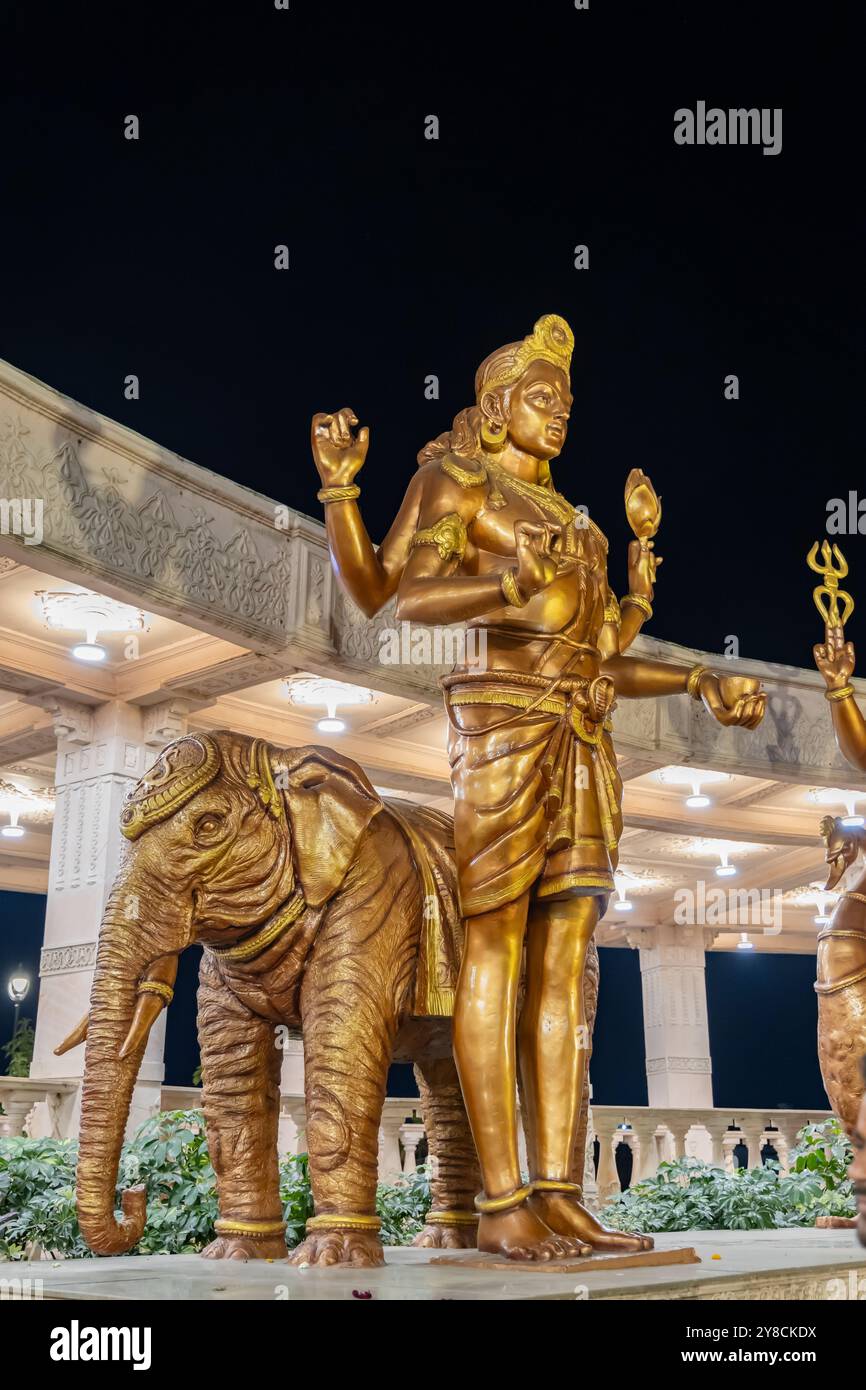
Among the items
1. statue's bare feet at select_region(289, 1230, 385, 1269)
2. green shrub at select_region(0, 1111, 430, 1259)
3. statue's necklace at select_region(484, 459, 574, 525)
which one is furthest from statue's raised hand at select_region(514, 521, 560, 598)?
green shrub at select_region(0, 1111, 430, 1259)

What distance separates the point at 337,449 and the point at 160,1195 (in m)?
3.35

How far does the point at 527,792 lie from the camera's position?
11.0 ft

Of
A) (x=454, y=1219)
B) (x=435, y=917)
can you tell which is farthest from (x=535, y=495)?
(x=454, y=1219)

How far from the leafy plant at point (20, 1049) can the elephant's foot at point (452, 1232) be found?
13.1m

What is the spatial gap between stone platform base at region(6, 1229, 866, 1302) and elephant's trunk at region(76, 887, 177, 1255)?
0.35ft

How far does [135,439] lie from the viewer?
788 cm

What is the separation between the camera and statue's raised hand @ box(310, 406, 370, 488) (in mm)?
3410

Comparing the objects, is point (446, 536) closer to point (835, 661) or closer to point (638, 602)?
point (638, 602)

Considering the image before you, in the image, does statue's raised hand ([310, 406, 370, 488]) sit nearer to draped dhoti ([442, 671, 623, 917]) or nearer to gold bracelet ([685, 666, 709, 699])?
draped dhoti ([442, 671, 623, 917])
